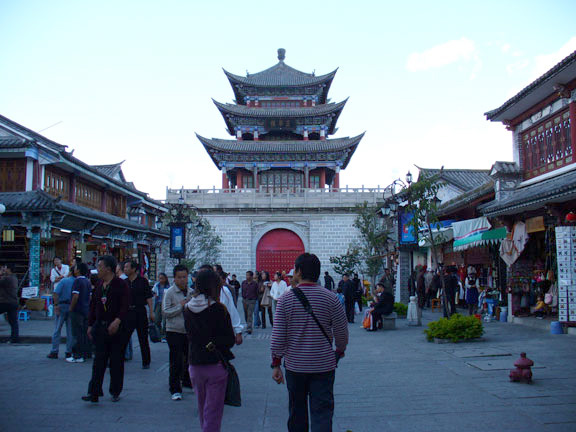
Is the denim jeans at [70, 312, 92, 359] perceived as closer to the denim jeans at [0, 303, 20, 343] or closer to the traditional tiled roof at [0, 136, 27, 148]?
the denim jeans at [0, 303, 20, 343]

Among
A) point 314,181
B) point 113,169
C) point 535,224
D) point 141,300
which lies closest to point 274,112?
point 314,181

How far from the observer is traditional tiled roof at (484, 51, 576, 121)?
10259mm

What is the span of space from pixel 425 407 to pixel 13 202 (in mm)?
14325

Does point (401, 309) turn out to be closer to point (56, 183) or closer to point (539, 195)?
point (539, 195)

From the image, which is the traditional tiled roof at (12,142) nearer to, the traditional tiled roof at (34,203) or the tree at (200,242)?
the traditional tiled roof at (34,203)

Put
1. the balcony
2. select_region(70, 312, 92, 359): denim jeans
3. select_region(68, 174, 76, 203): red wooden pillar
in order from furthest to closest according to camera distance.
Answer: the balcony
select_region(68, 174, 76, 203): red wooden pillar
select_region(70, 312, 92, 359): denim jeans

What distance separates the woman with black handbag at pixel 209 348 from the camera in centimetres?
412

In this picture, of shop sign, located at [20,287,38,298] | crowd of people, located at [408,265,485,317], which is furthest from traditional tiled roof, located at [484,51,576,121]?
shop sign, located at [20,287,38,298]

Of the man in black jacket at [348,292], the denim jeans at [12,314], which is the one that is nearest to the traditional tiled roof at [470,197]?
the man in black jacket at [348,292]

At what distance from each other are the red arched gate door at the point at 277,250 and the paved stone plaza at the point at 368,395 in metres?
24.3

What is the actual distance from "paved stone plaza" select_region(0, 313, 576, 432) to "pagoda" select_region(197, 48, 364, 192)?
89.7 feet

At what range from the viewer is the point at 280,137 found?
40188 mm

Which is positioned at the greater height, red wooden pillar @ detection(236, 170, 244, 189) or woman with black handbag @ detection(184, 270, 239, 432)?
red wooden pillar @ detection(236, 170, 244, 189)

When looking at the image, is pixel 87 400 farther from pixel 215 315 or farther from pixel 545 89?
pixel 545 89
